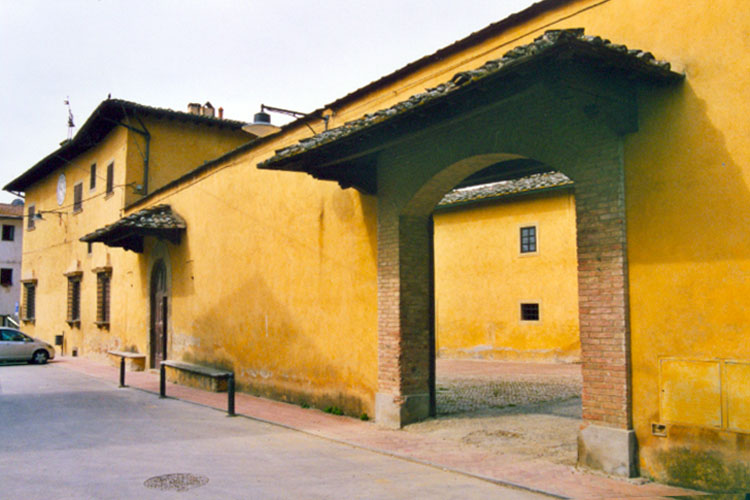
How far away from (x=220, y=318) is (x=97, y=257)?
33.3 feet

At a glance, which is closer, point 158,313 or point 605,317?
point 605,317

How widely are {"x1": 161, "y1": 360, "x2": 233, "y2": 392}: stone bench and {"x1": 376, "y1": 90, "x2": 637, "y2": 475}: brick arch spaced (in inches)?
182

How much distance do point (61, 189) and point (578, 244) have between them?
25.1m

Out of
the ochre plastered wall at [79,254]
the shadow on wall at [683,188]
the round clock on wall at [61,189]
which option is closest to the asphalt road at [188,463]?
the shadow on wall at [683,188]

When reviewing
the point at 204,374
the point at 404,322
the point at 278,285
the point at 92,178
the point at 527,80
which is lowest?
the point at 204,374

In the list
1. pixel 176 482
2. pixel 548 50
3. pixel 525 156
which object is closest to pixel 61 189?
pixel 176 482

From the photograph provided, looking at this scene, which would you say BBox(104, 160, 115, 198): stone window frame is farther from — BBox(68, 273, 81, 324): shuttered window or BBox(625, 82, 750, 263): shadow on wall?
BBox(625, 82, 750, 263): shadow on wall

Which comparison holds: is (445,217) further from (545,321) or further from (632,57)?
(632,57)

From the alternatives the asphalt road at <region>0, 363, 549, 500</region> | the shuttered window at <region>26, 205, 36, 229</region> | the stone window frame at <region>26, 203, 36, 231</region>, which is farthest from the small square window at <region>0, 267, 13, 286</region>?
the asphalt road at <region>0, 363, 549, 500</region>

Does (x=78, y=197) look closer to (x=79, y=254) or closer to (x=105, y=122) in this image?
(x=79, y=254)

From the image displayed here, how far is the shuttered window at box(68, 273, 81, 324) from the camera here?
24219mm

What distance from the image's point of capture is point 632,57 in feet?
17.7

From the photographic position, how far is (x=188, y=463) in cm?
686

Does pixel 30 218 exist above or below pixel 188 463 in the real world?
above
